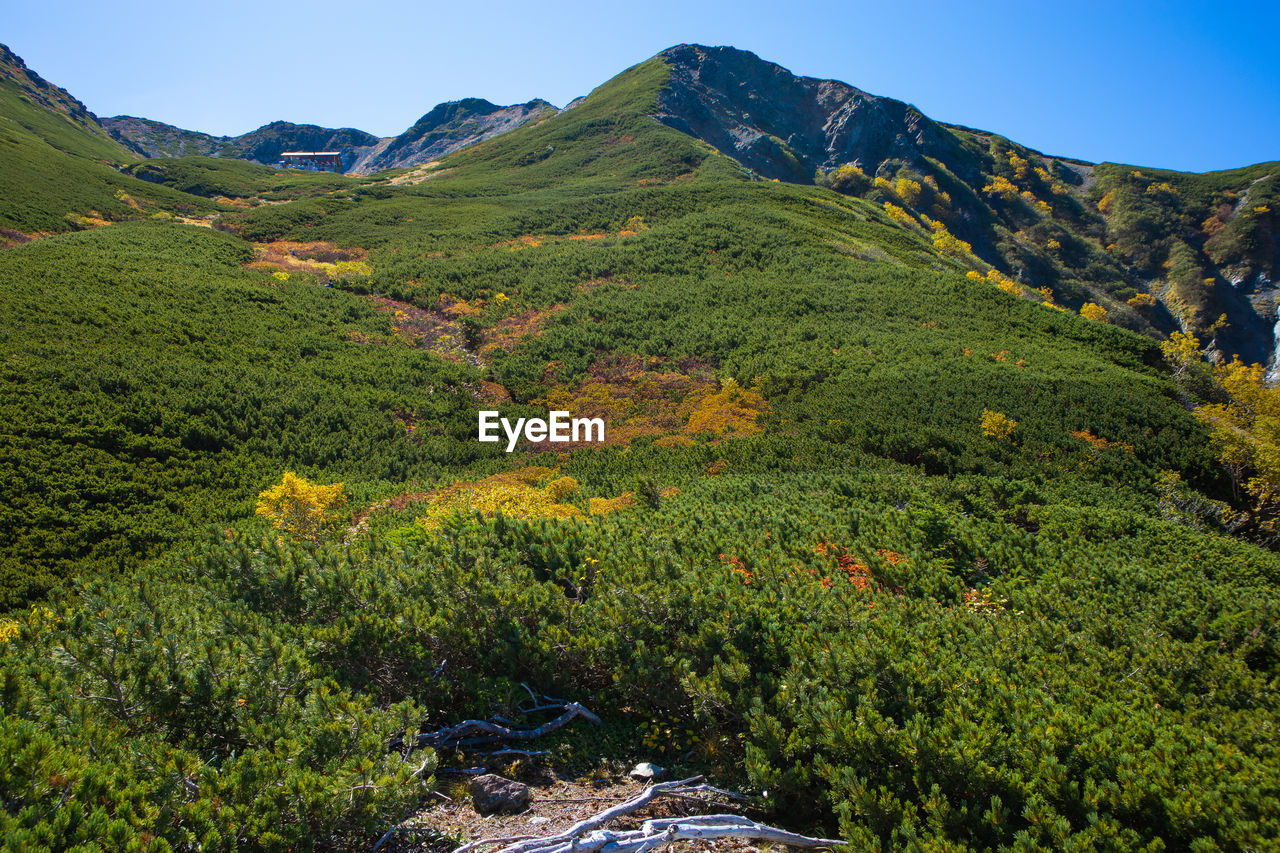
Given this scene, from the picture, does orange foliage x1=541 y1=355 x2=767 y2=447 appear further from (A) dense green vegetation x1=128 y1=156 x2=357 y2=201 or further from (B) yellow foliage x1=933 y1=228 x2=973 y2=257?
(A) dense green vegetation x1=128 y1=156 x2=357 y2=201

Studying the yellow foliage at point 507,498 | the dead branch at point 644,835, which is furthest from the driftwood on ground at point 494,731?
the yellow foliage at point 507,498

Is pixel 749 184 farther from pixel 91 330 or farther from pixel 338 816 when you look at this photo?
pixel 338 816

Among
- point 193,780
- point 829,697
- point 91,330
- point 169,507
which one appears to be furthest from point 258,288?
point 829,697

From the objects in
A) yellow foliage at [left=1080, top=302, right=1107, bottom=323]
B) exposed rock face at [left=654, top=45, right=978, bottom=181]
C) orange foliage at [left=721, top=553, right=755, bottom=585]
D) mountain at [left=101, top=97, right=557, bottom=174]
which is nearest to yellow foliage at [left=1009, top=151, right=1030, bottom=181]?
exposed rock face at [left=654, top=45, right=978, bottom=181]

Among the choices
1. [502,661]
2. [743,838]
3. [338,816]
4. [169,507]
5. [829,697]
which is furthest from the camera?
[169,507]

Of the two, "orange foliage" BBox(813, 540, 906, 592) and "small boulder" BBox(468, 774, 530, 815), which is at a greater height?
"orange foliage" BBox(813, 540, 906, 592)

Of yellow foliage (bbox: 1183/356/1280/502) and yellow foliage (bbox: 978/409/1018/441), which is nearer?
yellow foliage (bbox: 1183/356/1280/502)
